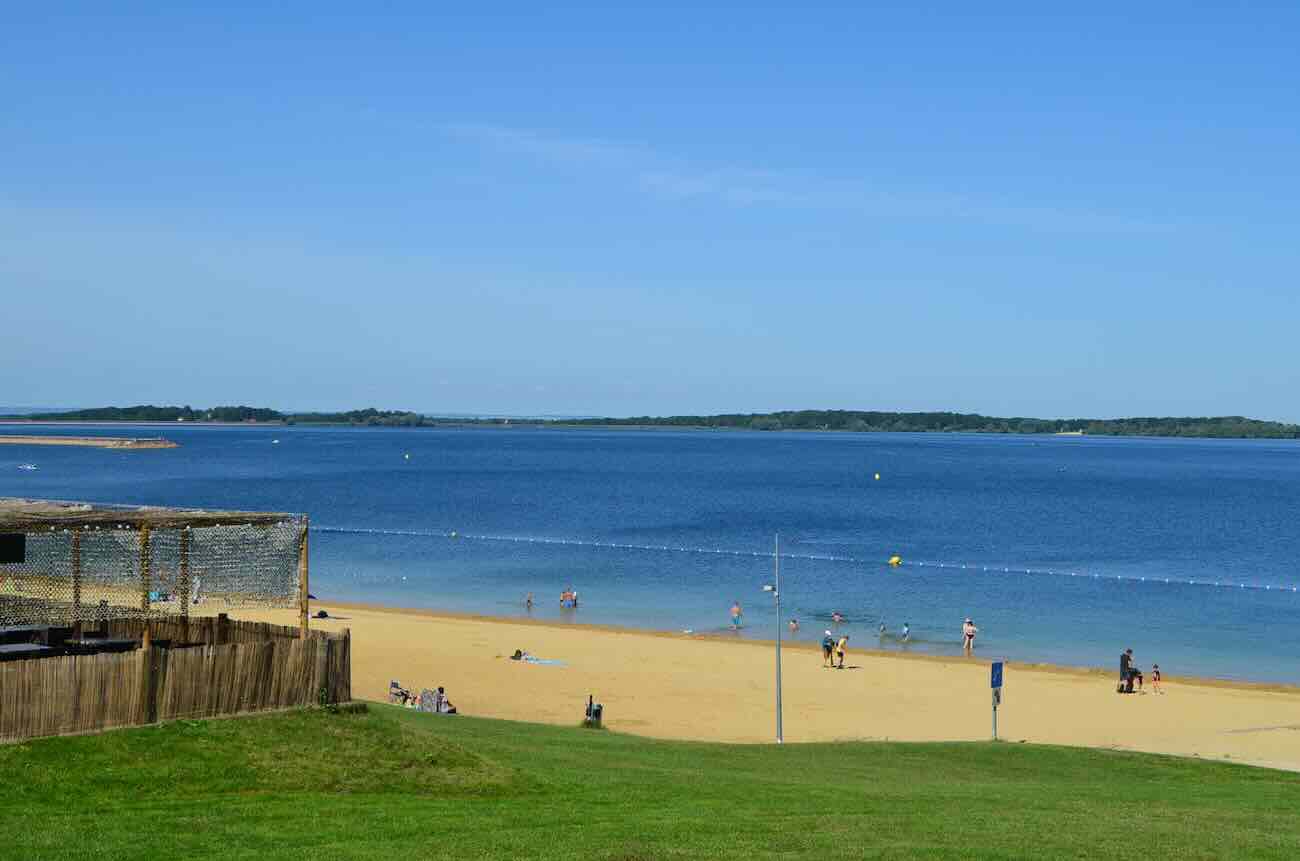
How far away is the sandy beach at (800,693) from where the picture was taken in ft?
100

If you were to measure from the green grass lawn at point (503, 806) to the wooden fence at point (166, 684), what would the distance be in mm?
266

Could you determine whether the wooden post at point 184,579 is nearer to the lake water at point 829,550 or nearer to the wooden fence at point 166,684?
the wooden fence at point 166,684

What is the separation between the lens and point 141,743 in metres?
14.8

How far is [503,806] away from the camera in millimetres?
14602

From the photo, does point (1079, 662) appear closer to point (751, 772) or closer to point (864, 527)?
point (751, 772)

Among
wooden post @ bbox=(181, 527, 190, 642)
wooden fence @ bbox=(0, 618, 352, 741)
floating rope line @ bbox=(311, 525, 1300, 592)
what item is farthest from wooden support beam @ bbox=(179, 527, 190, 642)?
floating rope line @ bbox=(311, 525, 1300, 592)

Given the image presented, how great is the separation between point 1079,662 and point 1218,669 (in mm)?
4199

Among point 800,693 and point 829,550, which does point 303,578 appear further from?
point 829,550

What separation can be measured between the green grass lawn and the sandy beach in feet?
34.3

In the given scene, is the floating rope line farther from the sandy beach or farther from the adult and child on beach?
the adult and child on beach

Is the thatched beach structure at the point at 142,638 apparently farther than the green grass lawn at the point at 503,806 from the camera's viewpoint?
Yes

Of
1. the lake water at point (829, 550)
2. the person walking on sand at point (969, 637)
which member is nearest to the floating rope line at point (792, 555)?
the lake water at point (829, 550)

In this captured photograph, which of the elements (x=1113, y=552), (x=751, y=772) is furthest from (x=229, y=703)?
(x=1113, y=552)

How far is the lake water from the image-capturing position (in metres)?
52.3
